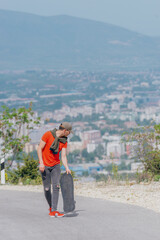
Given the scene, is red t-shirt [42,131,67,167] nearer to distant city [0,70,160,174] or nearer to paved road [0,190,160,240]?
paved road [0,190,160,240]

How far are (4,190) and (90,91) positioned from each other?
373ft

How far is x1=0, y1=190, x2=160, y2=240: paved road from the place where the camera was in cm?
743

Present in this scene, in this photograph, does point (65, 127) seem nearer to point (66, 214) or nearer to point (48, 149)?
point (48, 149)

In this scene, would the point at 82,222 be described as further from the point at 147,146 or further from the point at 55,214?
the point at 147,146

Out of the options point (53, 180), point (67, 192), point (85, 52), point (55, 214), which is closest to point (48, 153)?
point (53, 180)

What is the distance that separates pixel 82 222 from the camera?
8477 mm

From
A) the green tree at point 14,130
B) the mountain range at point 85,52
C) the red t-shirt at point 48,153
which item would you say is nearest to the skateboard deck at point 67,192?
the red t-shirt at point 48,153

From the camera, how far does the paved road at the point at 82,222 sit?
7.43 metres

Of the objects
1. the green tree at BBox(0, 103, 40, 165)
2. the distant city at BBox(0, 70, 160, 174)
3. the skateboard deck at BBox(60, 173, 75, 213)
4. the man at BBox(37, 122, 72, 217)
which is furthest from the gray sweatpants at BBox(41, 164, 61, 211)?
the distant city at BBox(0, 70, 160, 174)

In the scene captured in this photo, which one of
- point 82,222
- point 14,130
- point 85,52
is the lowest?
point 82,222

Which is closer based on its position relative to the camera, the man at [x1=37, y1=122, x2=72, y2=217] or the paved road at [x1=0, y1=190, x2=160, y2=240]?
the paved road at [x1=0, y1=190, x2=160, y2=240]

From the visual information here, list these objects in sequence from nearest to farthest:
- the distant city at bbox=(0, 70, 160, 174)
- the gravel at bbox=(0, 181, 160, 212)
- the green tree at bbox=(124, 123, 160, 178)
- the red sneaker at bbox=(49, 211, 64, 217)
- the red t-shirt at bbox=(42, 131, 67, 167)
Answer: the red sneaker at bbox=(49, 211, 64, 217) < the red t-shirt at bbox=(42, 131, 67, 167) < the gravel at bbox=(0, 181, 160, 212) < the green tree at bbox=(124, 123, 160, 178) < the distant city at bbox=(0, 70, 160, 174)

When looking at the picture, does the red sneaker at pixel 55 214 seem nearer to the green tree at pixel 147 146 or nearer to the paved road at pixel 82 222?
the paved road at pixel 82 222

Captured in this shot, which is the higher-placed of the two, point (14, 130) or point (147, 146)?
point (14, 130)
